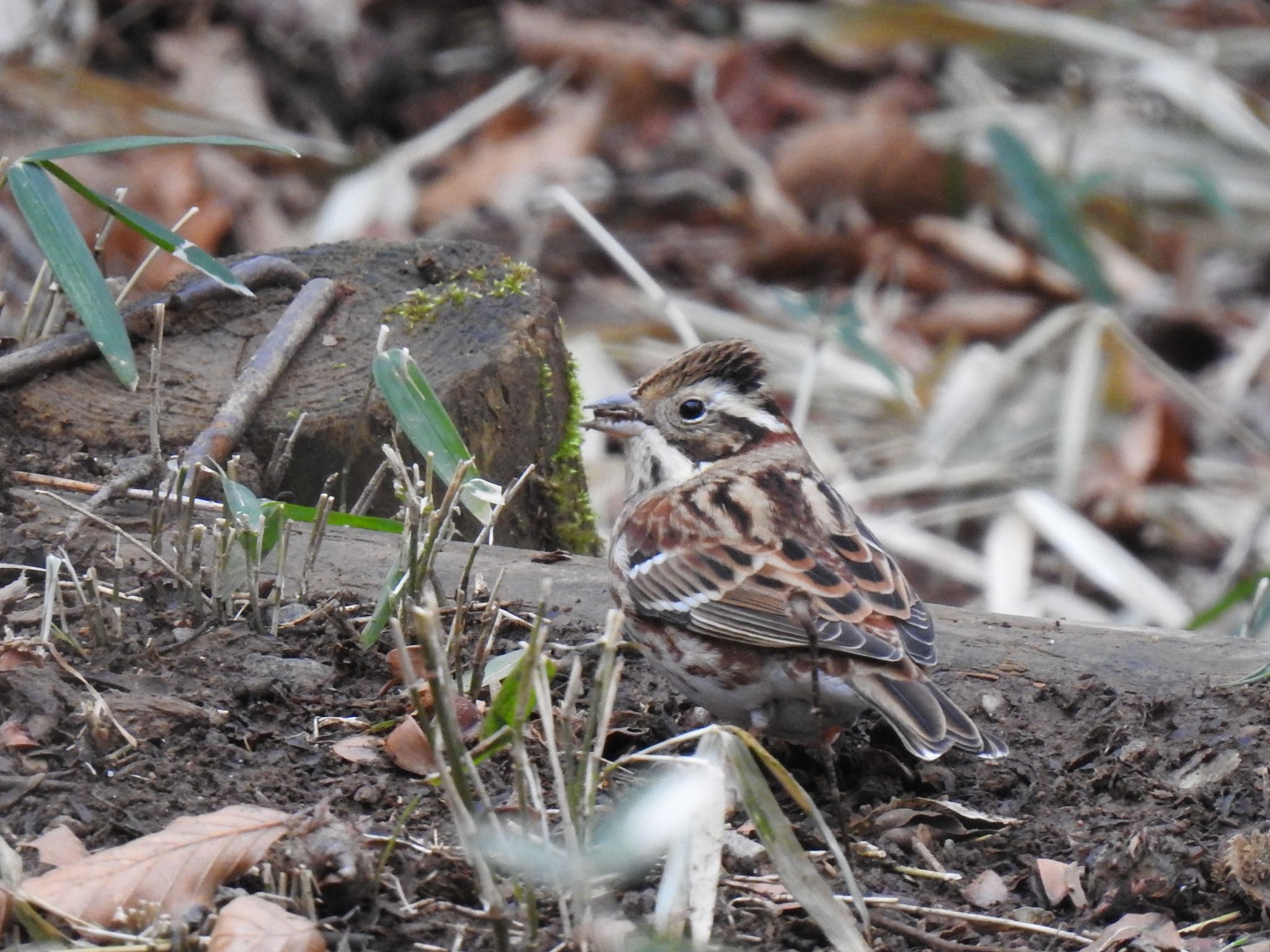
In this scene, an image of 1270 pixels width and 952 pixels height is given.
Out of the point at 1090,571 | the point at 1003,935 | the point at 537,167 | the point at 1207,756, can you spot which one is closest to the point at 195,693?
the point at 1003,935

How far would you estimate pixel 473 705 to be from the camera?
3549 millimetres

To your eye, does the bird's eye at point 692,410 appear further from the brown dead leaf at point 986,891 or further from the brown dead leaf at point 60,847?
the brown dead leaf at point 60,847

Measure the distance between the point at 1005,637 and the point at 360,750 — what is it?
161 centimetres

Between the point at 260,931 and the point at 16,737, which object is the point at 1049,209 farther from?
the point at 260,931

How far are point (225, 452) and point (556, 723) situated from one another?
121cm

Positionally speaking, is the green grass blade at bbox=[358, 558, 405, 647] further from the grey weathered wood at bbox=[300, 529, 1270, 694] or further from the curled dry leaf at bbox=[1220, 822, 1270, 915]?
the curled dry leaf at bbox=[1220, 822, 1270, 915]

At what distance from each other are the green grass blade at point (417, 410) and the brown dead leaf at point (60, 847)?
108cm

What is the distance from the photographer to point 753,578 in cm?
395

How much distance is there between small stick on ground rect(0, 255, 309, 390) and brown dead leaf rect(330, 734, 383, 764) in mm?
1391

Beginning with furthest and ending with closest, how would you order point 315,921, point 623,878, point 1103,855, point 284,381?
1. point 284,381
2. point 1103,855
3. point 623,878
4. point 315,921

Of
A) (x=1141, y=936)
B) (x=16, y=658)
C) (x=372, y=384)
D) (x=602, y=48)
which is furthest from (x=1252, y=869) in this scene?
(x=602, y=48)

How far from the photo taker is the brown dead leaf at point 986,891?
10.7ft

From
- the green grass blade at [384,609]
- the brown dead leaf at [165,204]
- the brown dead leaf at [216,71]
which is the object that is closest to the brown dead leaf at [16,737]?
the green grass blade at [384,609]

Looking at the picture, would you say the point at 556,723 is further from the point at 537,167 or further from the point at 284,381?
the point at 537,167
